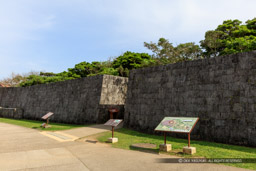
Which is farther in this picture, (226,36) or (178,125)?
(226,36)

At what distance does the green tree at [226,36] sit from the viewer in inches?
783

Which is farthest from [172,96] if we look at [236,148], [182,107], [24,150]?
[24,150]

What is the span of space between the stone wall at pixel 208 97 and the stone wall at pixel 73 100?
4600 millimetres

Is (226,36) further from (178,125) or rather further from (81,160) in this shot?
(81,160)

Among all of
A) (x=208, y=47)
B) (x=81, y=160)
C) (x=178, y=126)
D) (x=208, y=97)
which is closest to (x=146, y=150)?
(x=178, y=126)

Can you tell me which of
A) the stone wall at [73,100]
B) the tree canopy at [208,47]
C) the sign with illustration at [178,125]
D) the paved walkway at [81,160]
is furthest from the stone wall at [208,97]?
the tree canopy at [208,47]

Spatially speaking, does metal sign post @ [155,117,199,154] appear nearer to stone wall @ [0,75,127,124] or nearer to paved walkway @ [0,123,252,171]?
paved walkway @ [0,123,252,171]

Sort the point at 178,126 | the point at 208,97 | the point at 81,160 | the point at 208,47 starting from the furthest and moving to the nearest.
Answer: the point at 208,47 → the point at 208,97 → the point at 178,126 → the point at 81,160

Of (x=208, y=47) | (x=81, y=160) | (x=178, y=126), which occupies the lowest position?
(x=81, y=160)

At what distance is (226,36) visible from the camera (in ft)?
78.3

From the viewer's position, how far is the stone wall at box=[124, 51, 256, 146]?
8.08 m

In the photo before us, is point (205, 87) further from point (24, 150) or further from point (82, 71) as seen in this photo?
point (82, 71)

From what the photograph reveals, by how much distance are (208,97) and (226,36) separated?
1793 centimetres

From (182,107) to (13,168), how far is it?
764cm
